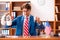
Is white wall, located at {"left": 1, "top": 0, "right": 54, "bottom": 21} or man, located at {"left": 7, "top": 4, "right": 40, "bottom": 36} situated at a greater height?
white wall, located at {"left": 1, "top": 0, "right": 54, "bottom": 21}

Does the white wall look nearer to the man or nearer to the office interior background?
the office interior background

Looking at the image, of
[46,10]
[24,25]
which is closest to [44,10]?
[46,10]

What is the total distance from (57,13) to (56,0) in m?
0.44

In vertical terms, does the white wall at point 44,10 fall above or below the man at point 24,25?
above

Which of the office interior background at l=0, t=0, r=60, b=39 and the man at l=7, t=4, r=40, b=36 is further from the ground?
the office interior background at l=0, t=0, r=60, b=39

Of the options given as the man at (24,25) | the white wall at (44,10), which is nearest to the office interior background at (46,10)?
the white wall at (44,10)

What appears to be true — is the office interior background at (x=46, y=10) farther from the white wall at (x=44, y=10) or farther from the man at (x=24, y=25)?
the man at (x=24, y=25)

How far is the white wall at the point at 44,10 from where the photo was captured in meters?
5.19

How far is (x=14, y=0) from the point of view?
5281 millimetres

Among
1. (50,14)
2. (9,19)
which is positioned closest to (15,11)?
(50,14)

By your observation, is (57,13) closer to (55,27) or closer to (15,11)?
(55,27)

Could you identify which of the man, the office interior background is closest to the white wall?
the office interior background

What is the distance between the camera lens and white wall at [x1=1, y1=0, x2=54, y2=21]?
204 inches

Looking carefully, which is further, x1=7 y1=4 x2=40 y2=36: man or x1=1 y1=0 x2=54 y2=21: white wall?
x1=1 y1=0 x2=54 y2=21: white wall
